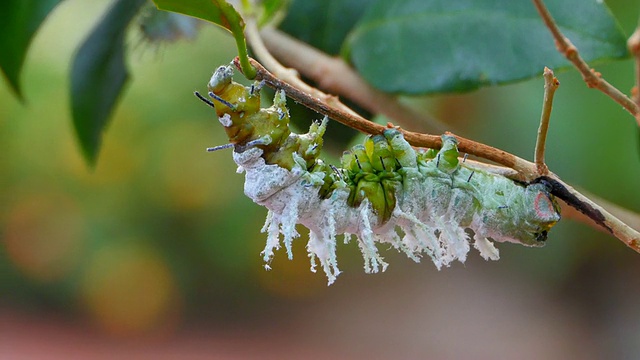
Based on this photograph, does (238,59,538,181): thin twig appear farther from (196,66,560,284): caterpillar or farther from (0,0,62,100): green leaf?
(0,0,62,100): green leaf

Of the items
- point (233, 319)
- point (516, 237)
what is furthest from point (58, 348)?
point (516, 237)

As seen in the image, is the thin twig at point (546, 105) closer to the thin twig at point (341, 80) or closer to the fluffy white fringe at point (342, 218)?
the fluffy white fringe at point (342, 218)

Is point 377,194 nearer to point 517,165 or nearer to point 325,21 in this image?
point 517,165

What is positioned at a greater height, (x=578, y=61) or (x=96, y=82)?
(x=96, y=82)

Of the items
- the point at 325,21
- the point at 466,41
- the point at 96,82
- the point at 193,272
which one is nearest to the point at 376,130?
the point at 466,41

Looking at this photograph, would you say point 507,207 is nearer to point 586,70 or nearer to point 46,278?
point 586,70

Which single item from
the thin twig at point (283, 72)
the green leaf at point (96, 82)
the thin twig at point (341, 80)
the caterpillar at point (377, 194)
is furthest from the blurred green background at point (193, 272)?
the caterpillar at point (377, 194)

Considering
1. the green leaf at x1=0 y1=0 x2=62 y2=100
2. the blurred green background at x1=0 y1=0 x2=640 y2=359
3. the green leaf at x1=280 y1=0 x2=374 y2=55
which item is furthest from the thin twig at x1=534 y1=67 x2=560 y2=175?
the blurred green background at x1=0 y1=0 x2=640 y2=359
